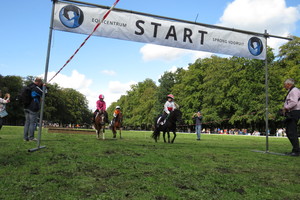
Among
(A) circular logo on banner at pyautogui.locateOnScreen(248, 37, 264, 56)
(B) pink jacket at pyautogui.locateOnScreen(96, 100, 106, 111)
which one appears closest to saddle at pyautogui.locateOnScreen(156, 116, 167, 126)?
(B) pink jacket at pyautogui.locateOnScreen(96, 100, 106, 111)

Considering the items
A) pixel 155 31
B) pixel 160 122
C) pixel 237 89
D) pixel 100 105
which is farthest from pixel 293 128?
pixel 237 89

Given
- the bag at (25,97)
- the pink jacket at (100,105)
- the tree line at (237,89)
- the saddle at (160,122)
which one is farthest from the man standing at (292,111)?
the tree line at (237,89)

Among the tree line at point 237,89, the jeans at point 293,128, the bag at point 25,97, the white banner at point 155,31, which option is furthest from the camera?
the tree line at point 237,89

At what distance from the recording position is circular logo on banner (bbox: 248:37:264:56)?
10992mm

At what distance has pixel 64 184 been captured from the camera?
4258 millimetres

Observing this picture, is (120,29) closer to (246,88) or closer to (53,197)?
(53,197)

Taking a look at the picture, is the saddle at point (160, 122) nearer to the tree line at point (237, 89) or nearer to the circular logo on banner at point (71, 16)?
the circular logo on banner at point (71, 16)

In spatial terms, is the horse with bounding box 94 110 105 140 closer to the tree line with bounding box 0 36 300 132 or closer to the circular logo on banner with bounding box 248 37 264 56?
the circular logo on banner with bounding box 248 37 264 56

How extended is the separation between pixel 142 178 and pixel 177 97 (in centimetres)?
6113

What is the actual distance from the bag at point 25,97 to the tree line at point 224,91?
23309 millimetres

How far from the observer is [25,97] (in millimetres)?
10508

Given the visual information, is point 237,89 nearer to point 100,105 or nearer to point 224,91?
point 224,91

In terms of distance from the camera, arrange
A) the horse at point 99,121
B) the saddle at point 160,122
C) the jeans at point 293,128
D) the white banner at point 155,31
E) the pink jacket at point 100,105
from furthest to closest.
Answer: the pink jacket at point 100,105 → the horse at point 99,121 → the saddle at point 160,122 → the jeans at point 293,128 → the white banner at point 155,31

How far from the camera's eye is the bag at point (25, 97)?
34.4 feet
